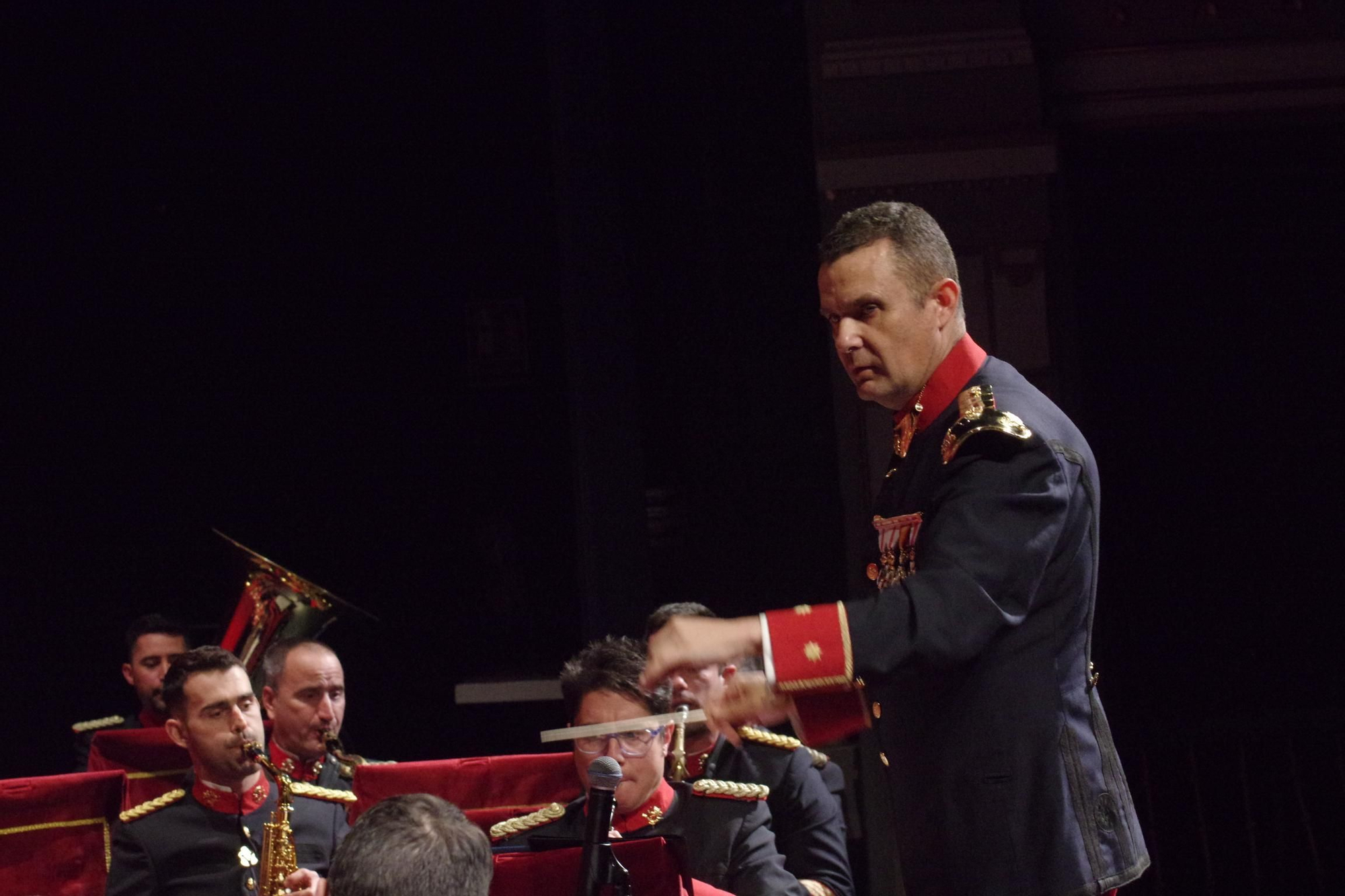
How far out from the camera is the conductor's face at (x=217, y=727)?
3.33 meters

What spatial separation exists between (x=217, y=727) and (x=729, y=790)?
1267mm

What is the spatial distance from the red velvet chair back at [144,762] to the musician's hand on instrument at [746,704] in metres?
2.20

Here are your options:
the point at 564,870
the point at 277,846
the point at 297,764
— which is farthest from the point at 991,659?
the point at 297,764

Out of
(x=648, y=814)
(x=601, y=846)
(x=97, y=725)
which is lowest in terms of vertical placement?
(x=97, y=725)

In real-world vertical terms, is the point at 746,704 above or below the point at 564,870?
above

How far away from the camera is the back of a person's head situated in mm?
1696

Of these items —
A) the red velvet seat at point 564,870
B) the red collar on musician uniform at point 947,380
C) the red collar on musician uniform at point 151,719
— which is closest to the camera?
the red collar on musician uniform at point 947,380

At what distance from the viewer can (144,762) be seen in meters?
3.50

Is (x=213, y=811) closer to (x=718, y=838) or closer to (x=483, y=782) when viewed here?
(x=483, y=782)

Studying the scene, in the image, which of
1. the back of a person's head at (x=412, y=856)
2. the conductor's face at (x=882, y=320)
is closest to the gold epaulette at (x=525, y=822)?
the back of a person's head at (x=412, y=856)

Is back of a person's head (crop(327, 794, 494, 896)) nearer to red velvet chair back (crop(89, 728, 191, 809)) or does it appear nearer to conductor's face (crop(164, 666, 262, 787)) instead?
conductor's face (crop(164, 666, 262, 787))

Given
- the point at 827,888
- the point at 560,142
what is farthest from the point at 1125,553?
the point at 560,142

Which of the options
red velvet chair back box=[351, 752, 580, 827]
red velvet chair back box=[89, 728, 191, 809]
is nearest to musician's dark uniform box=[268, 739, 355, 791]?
red velvet chair back box=[89, 728, 191, 809]

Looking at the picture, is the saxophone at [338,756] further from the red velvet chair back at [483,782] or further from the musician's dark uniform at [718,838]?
the musician's dark uniform at [718,838]
